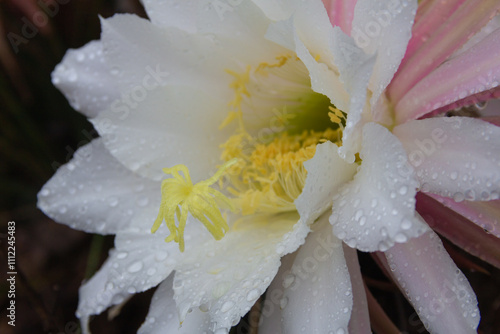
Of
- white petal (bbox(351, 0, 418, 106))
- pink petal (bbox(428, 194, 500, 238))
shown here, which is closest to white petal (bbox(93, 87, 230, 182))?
white petal (bbox(351, 0, 418, 106))

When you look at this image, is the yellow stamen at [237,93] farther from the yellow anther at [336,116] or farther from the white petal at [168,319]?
the white petal at [168,319]

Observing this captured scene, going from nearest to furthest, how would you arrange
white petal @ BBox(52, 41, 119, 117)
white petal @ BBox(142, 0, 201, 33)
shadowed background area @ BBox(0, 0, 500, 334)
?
white petal @ BBox(142, 0, 201, 33)
white petal @ BBox(52, 41, 119, 117)
shadowed background area @ BBox(0, 0, 500, 334)

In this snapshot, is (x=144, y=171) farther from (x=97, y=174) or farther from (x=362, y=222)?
(x=362, y=222)

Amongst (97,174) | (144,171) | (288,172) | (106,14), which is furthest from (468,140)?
(106,14)

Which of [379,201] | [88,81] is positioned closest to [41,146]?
[88,81]

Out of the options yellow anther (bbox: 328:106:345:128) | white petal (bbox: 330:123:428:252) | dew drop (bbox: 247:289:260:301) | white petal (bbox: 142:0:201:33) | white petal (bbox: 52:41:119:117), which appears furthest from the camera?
white petal (bbox: 52:41:119:117)

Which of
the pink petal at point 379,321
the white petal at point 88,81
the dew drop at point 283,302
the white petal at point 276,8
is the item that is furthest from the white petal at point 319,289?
the white petal at point 88,81

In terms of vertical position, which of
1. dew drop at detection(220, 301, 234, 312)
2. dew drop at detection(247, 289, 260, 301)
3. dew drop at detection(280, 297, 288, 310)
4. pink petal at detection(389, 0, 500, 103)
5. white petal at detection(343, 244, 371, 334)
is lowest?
white petal at detection(343, 244, 371, 334)

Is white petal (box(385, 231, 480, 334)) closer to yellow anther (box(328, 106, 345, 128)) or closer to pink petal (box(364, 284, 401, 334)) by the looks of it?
pink petal (box(364, 284, 401, 334))
